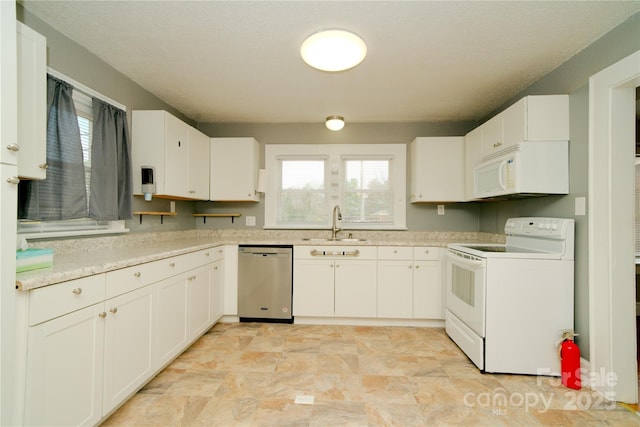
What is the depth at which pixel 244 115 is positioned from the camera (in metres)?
3.65

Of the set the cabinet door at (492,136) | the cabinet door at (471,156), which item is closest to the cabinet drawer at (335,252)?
the cabinet door at (471,156)

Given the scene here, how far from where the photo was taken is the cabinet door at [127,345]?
165 centimetres

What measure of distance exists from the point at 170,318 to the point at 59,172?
127 centimetres

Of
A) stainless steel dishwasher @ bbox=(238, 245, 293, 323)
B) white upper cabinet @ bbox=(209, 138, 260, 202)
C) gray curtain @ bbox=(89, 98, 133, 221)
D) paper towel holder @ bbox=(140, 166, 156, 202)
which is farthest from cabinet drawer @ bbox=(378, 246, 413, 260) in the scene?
gray curtain @ bbox=(89, 98, 133, 221)

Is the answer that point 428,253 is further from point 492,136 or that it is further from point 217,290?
point 217,290

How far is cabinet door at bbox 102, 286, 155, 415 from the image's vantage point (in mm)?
1649

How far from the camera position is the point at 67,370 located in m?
1.39

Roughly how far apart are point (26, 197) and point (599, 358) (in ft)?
12.5

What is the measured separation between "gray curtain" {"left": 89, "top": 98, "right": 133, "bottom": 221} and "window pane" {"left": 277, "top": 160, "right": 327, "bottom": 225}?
184 centimetres

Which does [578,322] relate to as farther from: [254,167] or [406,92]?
[254,167]

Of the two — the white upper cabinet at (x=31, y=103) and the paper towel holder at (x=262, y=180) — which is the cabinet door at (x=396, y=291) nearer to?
the paper towel holder at (x=262, y=180)

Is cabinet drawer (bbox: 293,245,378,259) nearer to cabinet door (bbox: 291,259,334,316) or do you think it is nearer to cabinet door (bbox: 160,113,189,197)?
cabinet door (bbox: 291,259,334,316)

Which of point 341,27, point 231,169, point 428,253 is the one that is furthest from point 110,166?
point 428,253

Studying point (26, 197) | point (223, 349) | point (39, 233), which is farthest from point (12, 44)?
point (223, 349)
